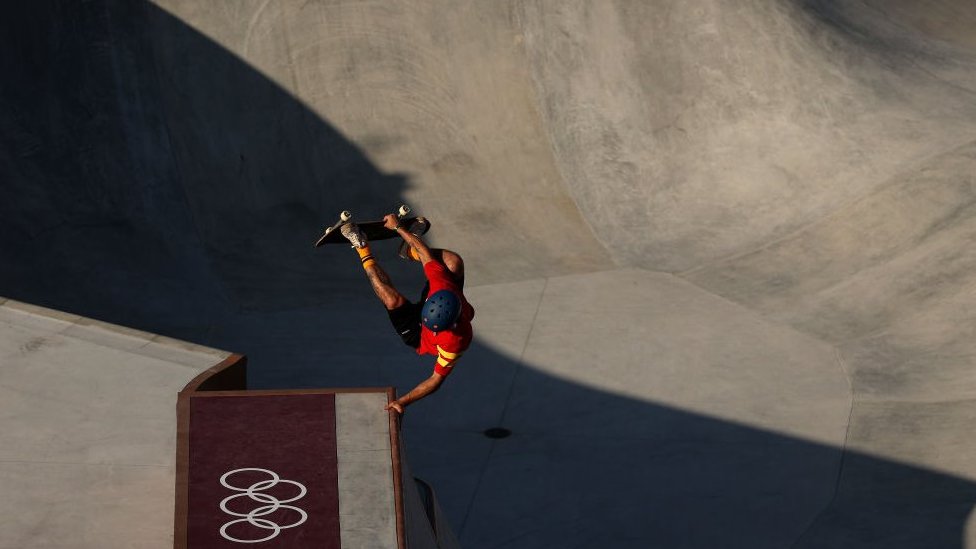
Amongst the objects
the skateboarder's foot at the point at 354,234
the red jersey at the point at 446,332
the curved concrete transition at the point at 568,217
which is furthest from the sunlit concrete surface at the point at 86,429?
the curved concrete transition at the point at 568,217

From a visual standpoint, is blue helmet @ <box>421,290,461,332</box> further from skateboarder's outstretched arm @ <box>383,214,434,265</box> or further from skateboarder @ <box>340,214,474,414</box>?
skateboarder's outstretched arm @ <box>383,214,434,265</box>

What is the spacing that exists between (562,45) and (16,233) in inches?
265

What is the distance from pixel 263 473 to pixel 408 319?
1389 mm

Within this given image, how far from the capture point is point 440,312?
864cm

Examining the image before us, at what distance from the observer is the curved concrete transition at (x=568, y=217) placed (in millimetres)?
12742

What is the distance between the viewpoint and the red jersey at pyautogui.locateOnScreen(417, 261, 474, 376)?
29.3ft

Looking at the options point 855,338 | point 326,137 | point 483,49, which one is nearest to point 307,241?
point 326,137

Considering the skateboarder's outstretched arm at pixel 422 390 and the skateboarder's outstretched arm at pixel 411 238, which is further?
the skateboarder's outstretched arm at pixel 422 390

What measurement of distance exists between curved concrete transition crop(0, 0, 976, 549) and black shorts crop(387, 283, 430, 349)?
10.4 ft

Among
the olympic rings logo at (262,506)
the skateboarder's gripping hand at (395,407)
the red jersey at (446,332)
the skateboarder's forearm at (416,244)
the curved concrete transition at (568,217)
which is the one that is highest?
the curved concrete transition at (568,217)

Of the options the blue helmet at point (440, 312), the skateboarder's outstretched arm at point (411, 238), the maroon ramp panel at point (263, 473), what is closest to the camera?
the maroon ramp panel at point (263, 473)

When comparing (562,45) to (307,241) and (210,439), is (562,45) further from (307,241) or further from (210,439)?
(210,439)

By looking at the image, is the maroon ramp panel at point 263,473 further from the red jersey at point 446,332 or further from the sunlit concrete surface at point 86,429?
the red jersey at point 446,332

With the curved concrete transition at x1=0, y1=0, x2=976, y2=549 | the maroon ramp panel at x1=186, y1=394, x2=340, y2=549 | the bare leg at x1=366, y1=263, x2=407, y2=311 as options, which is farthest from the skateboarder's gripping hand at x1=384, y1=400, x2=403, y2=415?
the curved concrete transition at x1=0, y1=0, x2=976, y2=549
